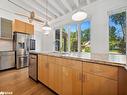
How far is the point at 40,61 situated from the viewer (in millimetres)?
2996

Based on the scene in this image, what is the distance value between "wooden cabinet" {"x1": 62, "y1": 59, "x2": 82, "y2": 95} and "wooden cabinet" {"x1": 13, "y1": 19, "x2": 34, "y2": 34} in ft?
12.3

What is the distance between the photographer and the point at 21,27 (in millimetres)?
5176

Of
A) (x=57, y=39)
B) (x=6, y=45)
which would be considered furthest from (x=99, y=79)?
(x=57, y=39)

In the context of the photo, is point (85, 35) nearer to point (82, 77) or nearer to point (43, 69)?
point (43, 69)

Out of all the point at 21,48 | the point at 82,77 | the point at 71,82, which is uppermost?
the point at 21,48

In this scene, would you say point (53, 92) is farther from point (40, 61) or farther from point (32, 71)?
point (32, 71)

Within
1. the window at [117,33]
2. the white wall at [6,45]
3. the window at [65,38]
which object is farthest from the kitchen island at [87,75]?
the window at [65,38]

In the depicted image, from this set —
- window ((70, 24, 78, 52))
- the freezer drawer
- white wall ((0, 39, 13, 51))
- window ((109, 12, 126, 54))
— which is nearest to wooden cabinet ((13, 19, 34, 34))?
white wall ((0, 39, 13, 51))

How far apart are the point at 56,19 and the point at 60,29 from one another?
0.70 meters

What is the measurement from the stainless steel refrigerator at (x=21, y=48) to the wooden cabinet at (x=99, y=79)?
407cm

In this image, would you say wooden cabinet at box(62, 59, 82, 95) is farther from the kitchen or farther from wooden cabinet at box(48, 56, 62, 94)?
wooden cabinet at box(48, 56, 62, 94)

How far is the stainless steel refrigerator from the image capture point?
4.88 m

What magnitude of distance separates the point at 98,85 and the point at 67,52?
5.96 feet

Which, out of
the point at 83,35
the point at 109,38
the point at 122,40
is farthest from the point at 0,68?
the point at 122,40
